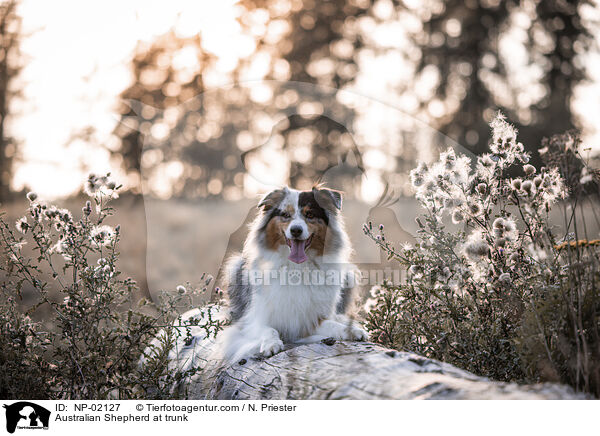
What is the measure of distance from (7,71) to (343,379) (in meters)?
5.85

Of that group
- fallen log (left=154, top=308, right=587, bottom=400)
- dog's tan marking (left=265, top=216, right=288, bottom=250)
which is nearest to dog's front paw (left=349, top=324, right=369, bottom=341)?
fallen log (left=154, top=308, right=587, bottom=400)

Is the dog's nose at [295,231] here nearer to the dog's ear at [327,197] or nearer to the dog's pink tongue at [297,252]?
the dog's pink tongue at [297,252]

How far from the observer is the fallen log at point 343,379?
6.45 ft

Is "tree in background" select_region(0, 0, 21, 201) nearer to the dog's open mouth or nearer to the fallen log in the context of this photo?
the fallen log

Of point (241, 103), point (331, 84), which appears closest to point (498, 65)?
point (331, 84)

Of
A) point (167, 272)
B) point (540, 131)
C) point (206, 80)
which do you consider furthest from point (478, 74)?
point (167, 272)

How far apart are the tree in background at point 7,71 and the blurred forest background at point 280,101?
2 cm

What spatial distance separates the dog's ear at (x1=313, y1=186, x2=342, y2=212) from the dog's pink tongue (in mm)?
391

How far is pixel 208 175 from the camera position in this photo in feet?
23.0

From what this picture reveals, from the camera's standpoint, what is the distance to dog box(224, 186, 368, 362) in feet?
11.3

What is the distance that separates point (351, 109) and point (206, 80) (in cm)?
199
